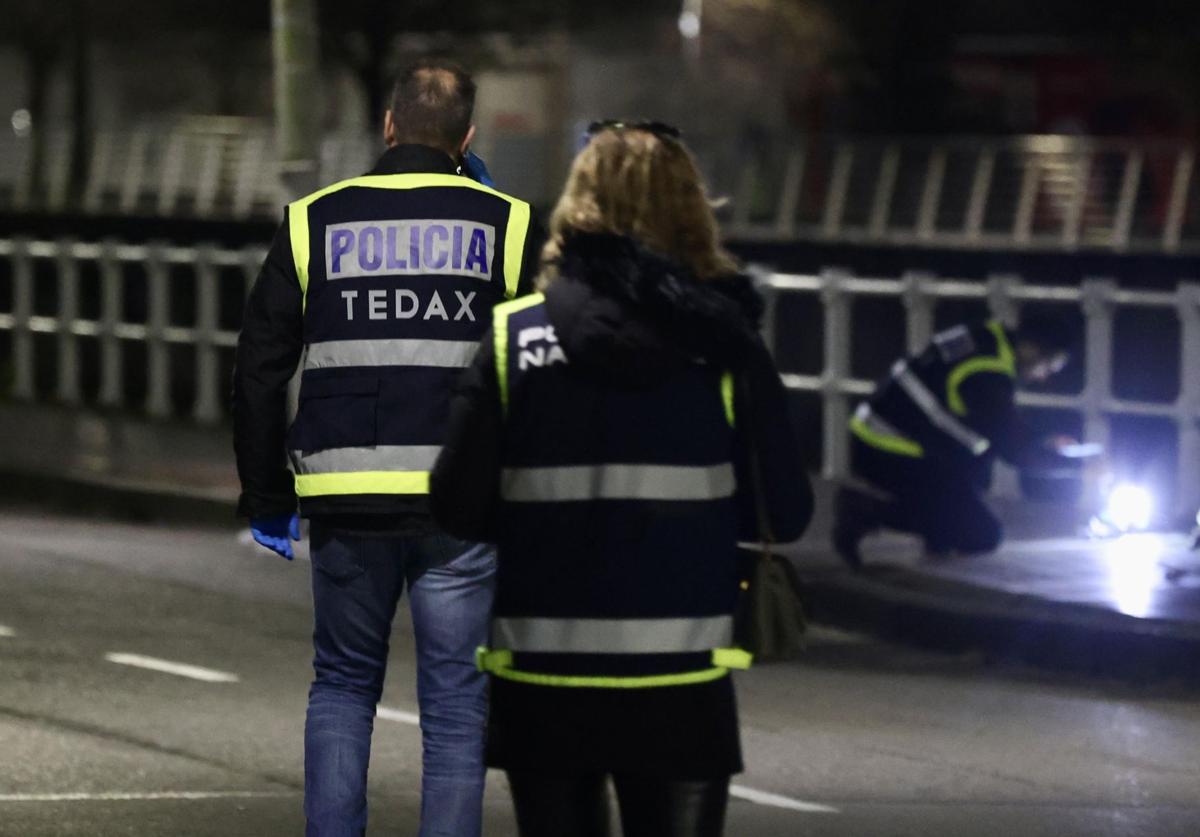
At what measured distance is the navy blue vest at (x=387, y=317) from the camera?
5230mm

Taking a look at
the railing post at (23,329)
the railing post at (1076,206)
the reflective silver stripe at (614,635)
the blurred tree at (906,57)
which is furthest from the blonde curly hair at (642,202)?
the blurred tree at (906,57)

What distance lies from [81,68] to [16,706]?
38.8 m

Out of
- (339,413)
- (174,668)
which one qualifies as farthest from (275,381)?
(174,668)

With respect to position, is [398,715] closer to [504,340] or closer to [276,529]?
[276,529]

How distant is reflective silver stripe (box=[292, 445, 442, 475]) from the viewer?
5219mm

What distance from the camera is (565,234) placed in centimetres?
426

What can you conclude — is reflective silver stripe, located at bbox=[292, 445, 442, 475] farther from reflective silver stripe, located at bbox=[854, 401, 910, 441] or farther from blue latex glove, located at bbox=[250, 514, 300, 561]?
reflective silver stripe, located at bbox=[854, 401, 910, 441]

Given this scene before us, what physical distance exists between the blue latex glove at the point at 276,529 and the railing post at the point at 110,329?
1571 cm

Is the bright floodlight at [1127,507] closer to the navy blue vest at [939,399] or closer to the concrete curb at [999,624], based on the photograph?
the navy blue vest at [939,399]

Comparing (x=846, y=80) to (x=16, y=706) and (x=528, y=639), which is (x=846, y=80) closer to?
(x=16, y=706)

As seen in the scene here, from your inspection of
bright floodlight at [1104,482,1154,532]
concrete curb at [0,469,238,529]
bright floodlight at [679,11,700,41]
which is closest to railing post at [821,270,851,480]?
concrete curb at [0,469,238,529]

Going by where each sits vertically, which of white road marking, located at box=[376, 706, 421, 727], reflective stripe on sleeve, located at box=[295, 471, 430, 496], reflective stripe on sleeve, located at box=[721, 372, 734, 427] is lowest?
white road marking, located at box=[376, 706, 421, 727]

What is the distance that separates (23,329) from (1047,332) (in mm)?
12326

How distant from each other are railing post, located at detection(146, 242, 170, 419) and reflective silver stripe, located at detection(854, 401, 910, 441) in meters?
9.17
